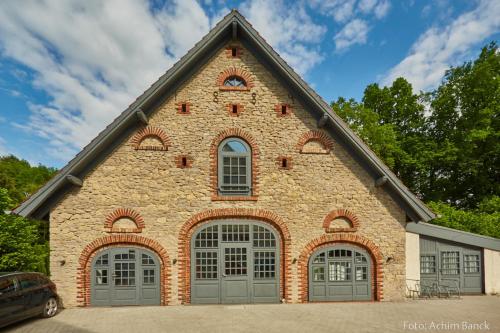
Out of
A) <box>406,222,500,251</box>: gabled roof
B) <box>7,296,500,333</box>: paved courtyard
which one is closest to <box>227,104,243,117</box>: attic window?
<box>7,296,500,333</box>: paved courtyard

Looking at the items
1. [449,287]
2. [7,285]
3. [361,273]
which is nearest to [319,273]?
[361,273]

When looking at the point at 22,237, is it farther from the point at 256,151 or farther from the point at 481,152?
the point at 481,152

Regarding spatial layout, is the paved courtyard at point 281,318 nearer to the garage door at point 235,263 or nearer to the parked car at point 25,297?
the parked car at point 25,297

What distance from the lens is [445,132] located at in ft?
79.4

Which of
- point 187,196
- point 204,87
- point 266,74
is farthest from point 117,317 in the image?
point 266,74

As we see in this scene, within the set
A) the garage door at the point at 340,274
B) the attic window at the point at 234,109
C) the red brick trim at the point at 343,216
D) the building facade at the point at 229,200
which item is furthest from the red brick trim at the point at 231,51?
the garage door at the point at 340,274

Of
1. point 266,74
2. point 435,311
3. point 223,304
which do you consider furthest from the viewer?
point 266,74

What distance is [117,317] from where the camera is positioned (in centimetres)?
858

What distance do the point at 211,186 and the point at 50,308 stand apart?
236 inches

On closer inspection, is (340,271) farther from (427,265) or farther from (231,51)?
Result: (231,51)

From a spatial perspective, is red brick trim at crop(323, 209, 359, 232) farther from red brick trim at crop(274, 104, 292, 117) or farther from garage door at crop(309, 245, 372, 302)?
red brick trim at crop(274, 104, 292, 117)

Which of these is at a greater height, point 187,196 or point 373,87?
point 373,87

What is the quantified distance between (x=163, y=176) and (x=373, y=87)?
23.0 meters

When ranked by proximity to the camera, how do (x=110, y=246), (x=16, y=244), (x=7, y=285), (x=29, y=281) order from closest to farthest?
(x=7, y=285)
(x=29, y=281)
(x=16, y=244)
(x=110, y=246)
